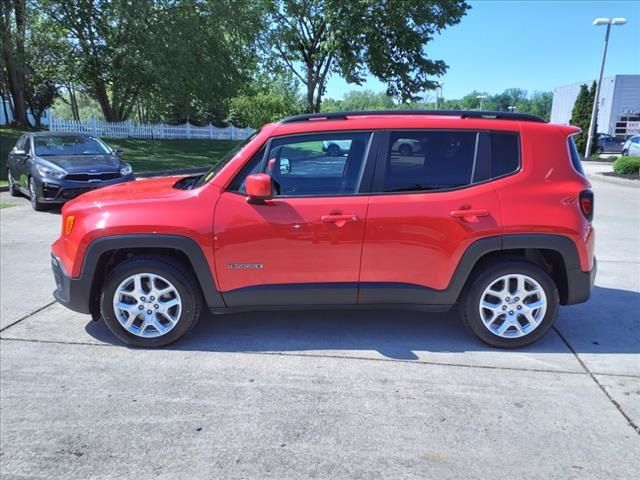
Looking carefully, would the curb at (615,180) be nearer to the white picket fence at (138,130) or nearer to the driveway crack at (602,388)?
the driveway crack at (602,388)

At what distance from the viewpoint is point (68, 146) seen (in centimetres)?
1080

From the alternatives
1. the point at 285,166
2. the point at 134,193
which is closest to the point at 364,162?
the point at 285,166

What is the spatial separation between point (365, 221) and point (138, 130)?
26.2 m

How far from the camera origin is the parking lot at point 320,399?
262cm

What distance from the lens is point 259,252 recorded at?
12.3 feet

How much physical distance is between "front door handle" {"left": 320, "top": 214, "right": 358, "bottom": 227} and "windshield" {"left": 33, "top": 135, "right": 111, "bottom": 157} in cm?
881

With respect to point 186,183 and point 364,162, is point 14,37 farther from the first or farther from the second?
point 364,162

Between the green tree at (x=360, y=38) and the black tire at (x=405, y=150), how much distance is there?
2357cm

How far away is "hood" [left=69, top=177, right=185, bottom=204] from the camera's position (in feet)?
12.8

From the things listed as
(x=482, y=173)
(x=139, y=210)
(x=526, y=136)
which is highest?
(x=526, y=136)

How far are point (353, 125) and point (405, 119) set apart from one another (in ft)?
1.36

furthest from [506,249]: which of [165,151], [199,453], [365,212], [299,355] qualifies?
[165,151]

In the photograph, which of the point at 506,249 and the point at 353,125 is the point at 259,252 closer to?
the point at 353,125

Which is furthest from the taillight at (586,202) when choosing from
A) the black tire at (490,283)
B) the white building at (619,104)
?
the white building at (619,104)
